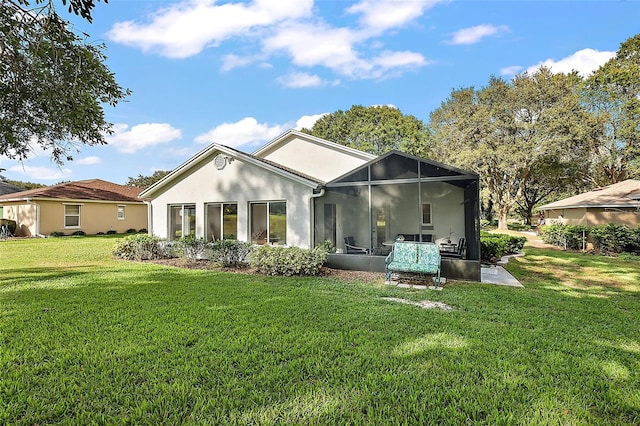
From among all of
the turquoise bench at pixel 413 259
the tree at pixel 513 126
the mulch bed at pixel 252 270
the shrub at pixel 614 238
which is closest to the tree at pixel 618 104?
the tree at pixel 513 126

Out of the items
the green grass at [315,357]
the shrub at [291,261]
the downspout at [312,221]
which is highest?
the downspout at [312,221]

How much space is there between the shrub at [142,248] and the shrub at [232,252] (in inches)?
143

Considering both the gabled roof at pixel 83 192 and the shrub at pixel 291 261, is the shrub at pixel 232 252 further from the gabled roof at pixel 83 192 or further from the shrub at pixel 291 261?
the gabled roof at pixel 83 192

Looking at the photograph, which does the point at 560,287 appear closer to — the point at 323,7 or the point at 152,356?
the point at 152,356

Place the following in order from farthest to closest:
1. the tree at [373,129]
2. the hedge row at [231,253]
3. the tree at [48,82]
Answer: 1. the tree at [373,129]
2. the hedge row at [231,253]
3. the tree at [48,82]

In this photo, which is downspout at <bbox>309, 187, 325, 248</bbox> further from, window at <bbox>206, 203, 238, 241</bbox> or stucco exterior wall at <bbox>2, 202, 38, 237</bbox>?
stucco exterior wall at <bbox>2, 202, 38, 237</bbox>

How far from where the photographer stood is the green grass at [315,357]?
2.92 m

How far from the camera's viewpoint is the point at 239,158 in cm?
1224

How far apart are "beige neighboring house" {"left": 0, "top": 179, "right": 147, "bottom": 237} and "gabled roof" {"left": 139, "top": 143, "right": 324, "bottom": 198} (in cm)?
1218

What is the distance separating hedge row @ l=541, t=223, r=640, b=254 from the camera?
14.4m

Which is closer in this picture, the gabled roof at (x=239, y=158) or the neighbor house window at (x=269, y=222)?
the gabled roof at (x=239, y=158)

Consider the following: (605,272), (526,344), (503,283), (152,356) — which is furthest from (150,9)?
(605,272)

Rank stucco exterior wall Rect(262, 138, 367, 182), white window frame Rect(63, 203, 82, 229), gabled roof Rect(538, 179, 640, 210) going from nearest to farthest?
stucco exterior wall Rect(262, 138, 367, 182) < gabled roof Rect(538, 179, 640, 210) < white window frame Rect(63, 203, 82, 229)

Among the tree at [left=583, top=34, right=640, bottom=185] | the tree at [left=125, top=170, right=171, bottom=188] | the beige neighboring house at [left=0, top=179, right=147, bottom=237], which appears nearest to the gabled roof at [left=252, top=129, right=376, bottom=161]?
the beige neighboring house at [left=0, top=179, right=147, bottom=237]
